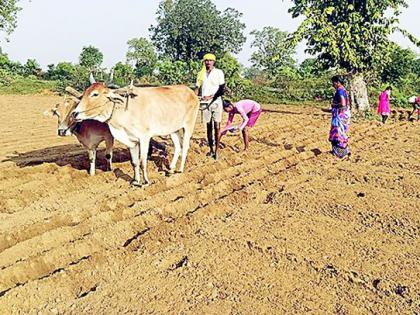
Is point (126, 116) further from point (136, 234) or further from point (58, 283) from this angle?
point (58, 283)

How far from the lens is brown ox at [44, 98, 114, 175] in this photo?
660 centimetres

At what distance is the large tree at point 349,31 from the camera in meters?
16.0

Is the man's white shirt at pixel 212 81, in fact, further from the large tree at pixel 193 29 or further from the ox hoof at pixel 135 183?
the large tree at pixel 193 29

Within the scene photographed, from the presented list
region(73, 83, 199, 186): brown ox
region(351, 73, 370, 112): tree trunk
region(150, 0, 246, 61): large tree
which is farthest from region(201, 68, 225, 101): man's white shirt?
region(150, 0, 246, 61): large tree

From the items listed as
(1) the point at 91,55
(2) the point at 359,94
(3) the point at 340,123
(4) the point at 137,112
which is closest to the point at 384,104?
(2) the point at 359,94

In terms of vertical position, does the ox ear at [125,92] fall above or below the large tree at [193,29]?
below

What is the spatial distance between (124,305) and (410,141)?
28.1 feet

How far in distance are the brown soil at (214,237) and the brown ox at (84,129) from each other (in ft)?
1.47

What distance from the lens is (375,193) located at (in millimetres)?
5973

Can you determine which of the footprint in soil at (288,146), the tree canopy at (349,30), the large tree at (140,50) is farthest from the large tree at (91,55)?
the footprint in soil at (288,146)

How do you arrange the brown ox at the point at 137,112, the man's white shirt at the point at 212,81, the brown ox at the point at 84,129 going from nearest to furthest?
1. the brown ox at the point at 137,112
2. the brown ox at the point at 84,129
3. the man's white shirt at the point at 212,81

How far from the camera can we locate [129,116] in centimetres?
628

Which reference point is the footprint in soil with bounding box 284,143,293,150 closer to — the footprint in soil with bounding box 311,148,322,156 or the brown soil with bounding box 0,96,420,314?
the footprint in soil with bounding box 311,148,322,156

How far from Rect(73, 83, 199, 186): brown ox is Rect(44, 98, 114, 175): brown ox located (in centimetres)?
54
